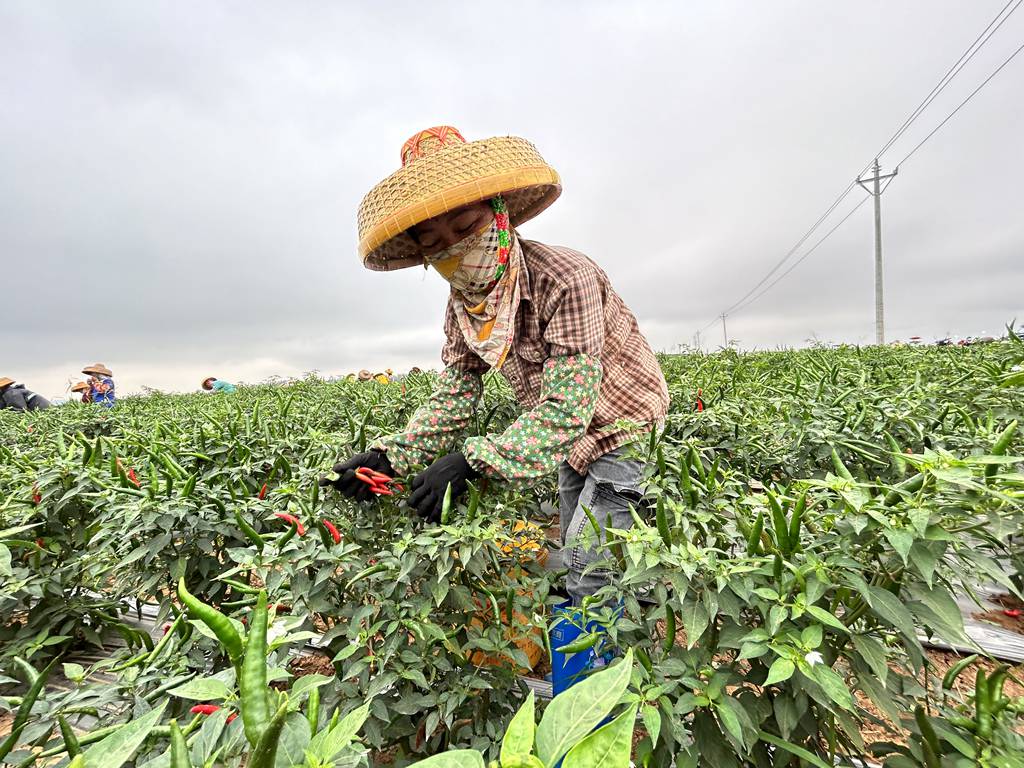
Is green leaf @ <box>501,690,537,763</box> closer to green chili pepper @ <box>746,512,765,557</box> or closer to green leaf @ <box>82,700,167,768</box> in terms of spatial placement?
green leaf @ <box>82,700,167,768</box>

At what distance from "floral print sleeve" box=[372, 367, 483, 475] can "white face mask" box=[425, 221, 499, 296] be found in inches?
17.6

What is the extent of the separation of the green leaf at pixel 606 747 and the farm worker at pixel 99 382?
1077 centimetres

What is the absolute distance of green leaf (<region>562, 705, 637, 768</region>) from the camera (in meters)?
0.41

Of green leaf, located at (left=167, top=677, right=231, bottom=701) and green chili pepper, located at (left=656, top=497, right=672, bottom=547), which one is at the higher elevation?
green chili pepper, located at (left=656, top=497, right=672, bottom=547)

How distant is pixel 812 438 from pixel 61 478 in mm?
2907

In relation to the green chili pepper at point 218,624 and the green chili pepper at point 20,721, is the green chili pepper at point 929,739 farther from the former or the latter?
the green chili pepper at point 20,721

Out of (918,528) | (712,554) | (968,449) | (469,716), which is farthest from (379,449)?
(968,449)

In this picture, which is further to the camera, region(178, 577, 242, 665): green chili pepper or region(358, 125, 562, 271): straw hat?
region(358, 125, 562, 271): straw hat

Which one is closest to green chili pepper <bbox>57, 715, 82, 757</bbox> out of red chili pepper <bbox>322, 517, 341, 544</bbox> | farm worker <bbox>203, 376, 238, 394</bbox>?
red chili pepper <bbox>322, 517, 341, 544</bbox>

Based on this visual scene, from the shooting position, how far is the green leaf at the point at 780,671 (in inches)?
32.0

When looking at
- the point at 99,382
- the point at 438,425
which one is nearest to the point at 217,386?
the point at 99,382

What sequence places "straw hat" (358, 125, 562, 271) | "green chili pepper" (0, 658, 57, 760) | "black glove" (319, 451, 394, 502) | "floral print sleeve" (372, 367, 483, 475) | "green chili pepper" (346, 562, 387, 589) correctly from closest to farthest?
"green chili pepper" (0, 658, 57, 760) < "green chili pepper" (346, 562, 387, 589) < "straw hat" (358, 125, 562, 271) < "black glove" (319, 451, 394, 502) < "floral print sleeve" (372, 367, 483, 475)

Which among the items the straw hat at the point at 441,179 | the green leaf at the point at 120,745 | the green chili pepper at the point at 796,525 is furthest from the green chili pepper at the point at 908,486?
the straw hat at the point at 441,179

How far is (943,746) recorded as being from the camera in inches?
37.2
